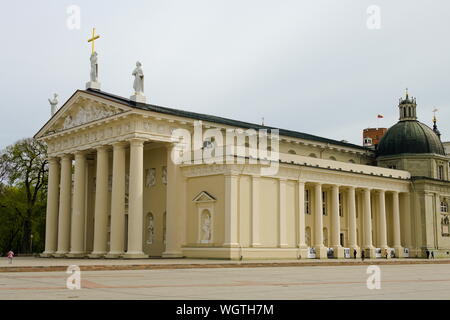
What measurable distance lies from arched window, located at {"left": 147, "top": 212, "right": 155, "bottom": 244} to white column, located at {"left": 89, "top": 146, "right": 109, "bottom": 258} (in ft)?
11.9

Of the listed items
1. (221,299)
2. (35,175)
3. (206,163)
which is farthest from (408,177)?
(221,299)

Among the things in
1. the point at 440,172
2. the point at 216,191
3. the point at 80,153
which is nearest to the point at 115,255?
the point at 216,191

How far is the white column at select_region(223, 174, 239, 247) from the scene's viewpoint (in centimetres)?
4534

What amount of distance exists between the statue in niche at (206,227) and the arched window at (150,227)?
248 inches

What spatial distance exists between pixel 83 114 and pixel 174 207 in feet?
42.0

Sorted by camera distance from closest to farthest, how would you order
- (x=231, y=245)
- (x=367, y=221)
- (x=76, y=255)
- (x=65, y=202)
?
(x=231, y=245) → (x=76, y=255) → (x=65, y=202) → (x=367, y=221)

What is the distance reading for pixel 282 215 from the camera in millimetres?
49031

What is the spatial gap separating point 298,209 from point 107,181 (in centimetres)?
1651

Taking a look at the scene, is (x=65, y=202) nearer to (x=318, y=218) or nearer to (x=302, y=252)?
(x=302, y=252)

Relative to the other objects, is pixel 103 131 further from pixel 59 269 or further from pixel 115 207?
pixel 59 269

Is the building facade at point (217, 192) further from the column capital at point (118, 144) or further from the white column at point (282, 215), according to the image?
the column capital at point (118, 144)

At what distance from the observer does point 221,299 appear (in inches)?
592

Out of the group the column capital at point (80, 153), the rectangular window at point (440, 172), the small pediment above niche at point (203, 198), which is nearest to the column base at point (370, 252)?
the rectangular window at point (440, 172)

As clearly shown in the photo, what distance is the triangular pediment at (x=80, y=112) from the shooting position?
50656 millimetres
